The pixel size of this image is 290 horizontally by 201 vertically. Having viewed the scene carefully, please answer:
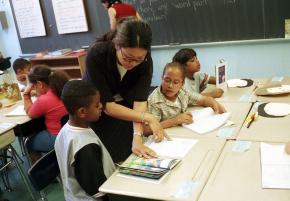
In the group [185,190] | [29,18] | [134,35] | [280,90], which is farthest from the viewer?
[29,18]

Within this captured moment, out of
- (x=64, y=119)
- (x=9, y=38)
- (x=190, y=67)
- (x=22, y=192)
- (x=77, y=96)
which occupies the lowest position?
(x=22, y=192)

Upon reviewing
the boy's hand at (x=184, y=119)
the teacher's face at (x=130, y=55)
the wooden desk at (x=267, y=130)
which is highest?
Answer: the teacher's face at (x=130, y=55)

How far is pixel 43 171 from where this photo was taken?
173cm

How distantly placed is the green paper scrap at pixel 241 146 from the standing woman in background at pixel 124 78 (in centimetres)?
38

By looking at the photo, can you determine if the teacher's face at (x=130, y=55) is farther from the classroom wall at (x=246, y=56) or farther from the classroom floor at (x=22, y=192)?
the classroom wall at (x=246, y=56)

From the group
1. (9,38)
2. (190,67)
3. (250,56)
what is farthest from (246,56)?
(9,38)

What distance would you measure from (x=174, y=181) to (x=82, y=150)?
0.44 meters

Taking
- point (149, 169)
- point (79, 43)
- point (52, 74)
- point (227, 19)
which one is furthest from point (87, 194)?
point (79, 43)

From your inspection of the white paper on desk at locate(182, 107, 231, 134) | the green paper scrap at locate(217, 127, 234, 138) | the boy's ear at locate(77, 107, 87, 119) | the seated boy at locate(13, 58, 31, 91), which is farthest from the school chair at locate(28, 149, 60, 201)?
the seated boy at locate(13, 58, 31, 91)

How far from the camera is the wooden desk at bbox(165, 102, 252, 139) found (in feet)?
5.90

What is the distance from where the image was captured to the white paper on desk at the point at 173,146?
5.30ft

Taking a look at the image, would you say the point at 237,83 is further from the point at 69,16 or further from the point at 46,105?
the point at 69,16

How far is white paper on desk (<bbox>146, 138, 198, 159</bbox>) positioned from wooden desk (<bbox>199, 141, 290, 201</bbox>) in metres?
0.19

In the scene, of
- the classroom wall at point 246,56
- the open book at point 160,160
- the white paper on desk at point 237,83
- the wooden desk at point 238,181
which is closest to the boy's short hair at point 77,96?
the open book at point 160,160
